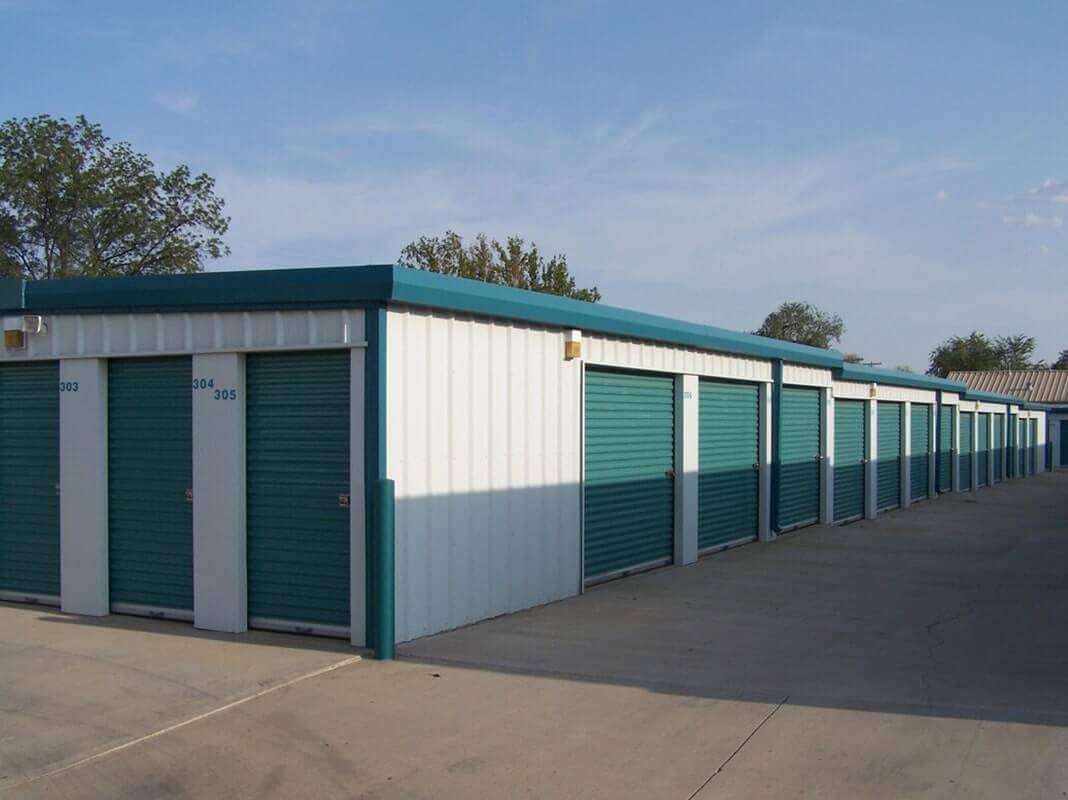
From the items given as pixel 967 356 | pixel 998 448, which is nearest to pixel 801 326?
pixel 967 356

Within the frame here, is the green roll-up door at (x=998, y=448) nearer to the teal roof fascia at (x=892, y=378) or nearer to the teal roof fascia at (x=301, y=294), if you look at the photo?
the teal roof fascia at (x=892, y=378)

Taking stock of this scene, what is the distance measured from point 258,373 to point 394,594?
247 cm

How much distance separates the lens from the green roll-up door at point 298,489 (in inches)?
372

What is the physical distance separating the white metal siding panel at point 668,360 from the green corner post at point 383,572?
13.7ft

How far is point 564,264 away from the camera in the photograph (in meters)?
48.1

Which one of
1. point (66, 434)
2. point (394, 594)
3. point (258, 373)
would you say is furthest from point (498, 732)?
point (66, 434)

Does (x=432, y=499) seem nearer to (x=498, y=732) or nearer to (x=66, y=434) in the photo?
(x=498, y=732)

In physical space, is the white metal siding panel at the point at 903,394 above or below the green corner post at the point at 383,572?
above

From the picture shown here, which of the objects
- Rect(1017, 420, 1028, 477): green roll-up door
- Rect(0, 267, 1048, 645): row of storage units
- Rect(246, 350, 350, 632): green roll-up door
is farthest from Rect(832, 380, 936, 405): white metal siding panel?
Rect(1017, 420, 1028, 477): green roll-up door

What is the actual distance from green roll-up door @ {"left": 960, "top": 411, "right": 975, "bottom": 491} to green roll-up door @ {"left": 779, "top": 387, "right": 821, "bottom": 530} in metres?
14.8

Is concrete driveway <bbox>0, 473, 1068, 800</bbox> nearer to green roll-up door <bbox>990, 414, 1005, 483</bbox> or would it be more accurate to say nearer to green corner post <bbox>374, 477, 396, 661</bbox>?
green corner post <bbox>374, 477, 396, 661</bbox>

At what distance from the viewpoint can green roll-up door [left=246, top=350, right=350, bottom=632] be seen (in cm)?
946

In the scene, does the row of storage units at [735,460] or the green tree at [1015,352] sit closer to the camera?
the row of storage units at [735,460]

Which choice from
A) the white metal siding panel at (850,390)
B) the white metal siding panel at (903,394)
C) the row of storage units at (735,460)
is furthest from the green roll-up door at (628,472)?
the white metal siding panel at (903,394)
